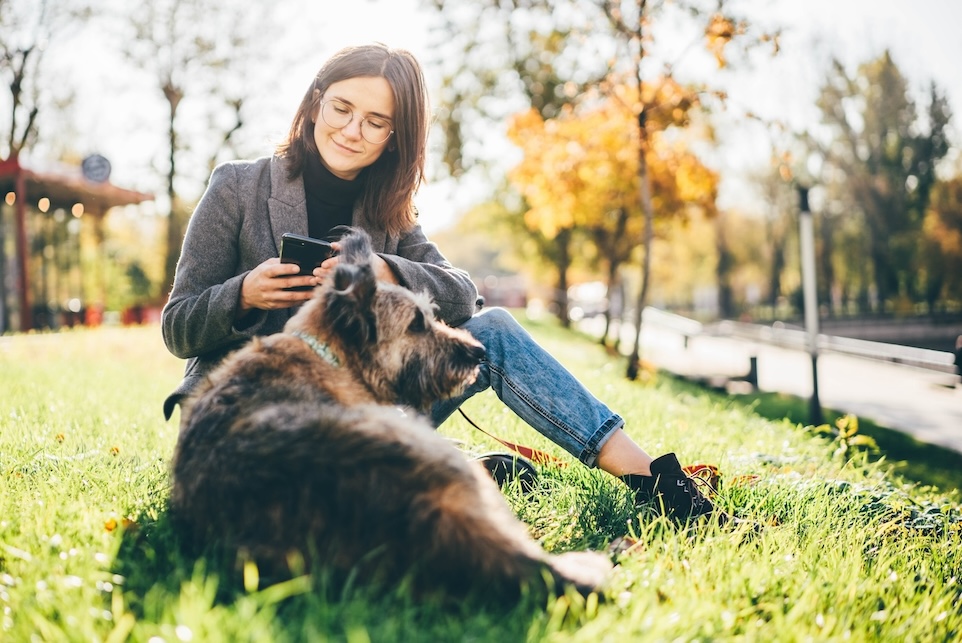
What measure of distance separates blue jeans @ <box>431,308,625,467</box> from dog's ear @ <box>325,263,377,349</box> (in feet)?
2.45

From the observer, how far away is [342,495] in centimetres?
189

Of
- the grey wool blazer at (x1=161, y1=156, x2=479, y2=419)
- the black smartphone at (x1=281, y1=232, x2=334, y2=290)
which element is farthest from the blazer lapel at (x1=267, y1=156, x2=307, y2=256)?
the black smartphone at (x1=281, y1=232, x2=334, y2=290)

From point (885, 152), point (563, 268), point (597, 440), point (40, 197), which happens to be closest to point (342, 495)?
point (597, 440)

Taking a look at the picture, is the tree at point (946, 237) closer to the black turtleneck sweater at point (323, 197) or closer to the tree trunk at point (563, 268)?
the tree trunk at point (563, 268)

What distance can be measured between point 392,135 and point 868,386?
13762mm

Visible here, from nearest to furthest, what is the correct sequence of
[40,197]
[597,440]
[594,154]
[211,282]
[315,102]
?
1. [597,440]
2. [211,282]
3. [315,102]
4. [594,154]
5. [40,197]

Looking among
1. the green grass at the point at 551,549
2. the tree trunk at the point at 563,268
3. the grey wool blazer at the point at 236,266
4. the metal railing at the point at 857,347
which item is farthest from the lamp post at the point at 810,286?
the tree trunk at the point at 563,268

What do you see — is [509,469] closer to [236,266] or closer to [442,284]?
[442,284]

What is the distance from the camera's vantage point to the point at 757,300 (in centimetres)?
5625

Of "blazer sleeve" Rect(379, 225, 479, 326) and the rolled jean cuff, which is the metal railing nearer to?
the rolled jean cuff

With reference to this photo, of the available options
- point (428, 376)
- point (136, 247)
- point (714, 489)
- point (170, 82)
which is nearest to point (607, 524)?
point (714, 489)

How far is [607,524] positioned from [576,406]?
1.78 feet

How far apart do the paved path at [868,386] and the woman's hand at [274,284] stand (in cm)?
897

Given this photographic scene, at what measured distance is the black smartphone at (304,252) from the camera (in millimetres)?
3074
